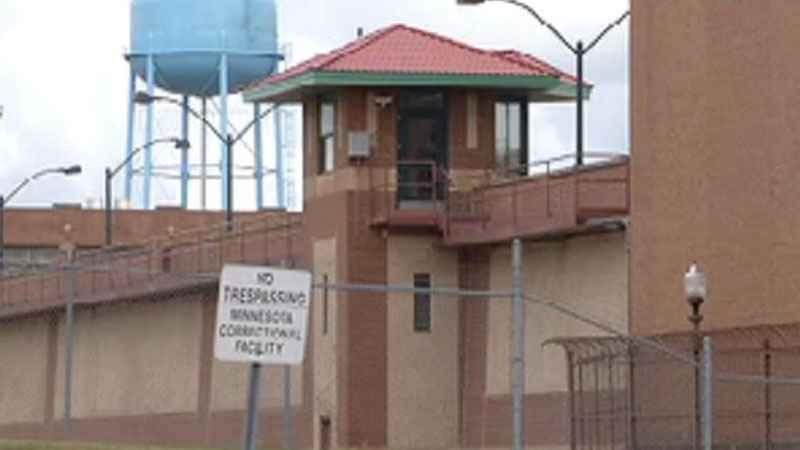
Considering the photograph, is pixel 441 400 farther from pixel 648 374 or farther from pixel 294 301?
pixel 294 301

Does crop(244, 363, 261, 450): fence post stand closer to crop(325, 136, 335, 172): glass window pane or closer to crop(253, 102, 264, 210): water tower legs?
crop(325, 136, 335, 172): glass window pane

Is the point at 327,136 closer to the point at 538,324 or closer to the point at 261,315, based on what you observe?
the point at 538,324

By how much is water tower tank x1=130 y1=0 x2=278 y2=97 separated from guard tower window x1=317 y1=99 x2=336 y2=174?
1746 inches

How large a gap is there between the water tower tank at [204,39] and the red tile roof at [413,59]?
4443cm

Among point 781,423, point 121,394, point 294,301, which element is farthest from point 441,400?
point 294,301

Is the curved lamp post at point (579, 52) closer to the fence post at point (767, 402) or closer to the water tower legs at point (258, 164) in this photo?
the fence post at point (767, 402)

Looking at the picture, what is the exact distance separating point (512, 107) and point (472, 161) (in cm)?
178

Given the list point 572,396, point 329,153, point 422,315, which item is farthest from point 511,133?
point 572,396

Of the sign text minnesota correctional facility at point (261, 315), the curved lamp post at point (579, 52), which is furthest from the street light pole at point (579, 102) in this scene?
the sign text minnesota correctional facility at point (261, 315)

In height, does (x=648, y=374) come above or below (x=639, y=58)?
below

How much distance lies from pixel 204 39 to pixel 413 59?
153ft

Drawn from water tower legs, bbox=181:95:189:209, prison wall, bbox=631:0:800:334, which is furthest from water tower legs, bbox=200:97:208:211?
prison wall, bbox=631:0:800:334

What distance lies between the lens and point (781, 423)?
3728 cm

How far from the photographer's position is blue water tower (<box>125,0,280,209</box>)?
9731 centimetres
